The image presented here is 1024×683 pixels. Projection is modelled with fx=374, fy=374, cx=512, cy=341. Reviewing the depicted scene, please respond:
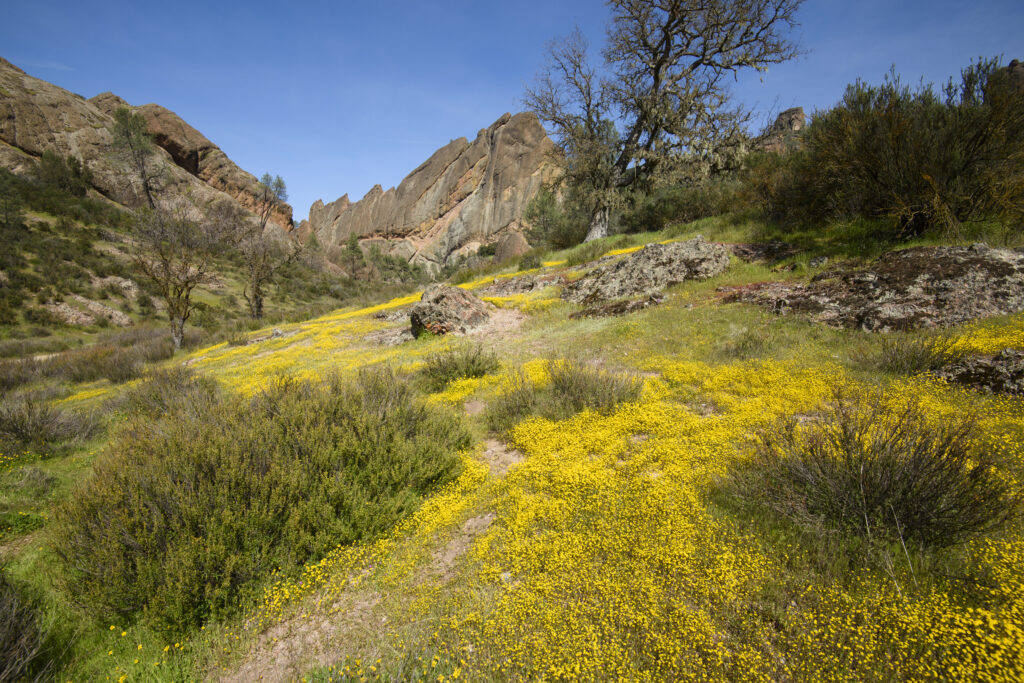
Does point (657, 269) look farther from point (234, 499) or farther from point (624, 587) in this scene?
point (234, 499)

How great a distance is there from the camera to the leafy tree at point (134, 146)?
171 feet

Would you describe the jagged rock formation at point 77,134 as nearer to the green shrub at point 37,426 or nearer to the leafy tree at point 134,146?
the leafy tree at point 134,146

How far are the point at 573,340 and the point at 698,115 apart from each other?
18441 mm

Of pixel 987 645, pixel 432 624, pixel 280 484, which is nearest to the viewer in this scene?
pixel 987 645

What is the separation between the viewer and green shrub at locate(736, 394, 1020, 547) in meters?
2.47

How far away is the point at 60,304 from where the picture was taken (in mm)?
22297

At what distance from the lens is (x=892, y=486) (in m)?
2.65

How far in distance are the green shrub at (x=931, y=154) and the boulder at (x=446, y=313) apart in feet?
33.4

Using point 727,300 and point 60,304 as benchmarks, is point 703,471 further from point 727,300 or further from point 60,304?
point 60,304

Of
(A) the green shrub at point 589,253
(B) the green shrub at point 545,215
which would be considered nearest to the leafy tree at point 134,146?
(B) the green shrub at point 545,215

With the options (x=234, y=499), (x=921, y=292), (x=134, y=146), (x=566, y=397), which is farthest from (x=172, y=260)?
(x=134, y=146)

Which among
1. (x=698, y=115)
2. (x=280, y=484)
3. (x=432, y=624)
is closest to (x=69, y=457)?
(x=280, y=484)

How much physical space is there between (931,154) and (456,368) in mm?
11032

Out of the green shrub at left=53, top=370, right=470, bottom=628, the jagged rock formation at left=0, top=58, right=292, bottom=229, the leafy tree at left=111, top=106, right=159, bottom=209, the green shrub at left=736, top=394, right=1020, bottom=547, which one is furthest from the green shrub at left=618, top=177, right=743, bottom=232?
the jagged rock formation at left=0, top=58, right=292, bottom=229
